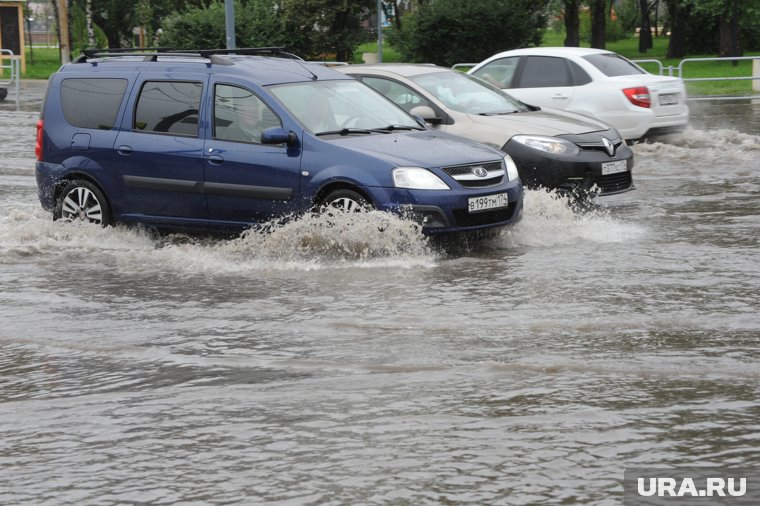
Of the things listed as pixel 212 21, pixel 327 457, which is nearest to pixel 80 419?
pixel 327 457

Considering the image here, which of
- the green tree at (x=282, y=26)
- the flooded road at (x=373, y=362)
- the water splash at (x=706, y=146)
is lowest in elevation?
the flooded road at (x=373, y=362)

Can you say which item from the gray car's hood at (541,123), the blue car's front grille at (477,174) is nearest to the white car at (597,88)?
the gray car's hood at (541,123)

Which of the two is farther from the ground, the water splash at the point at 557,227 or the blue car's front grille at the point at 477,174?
the blue car's front grille at the point at 477,174

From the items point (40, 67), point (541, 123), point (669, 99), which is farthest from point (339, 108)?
point (40, 67)

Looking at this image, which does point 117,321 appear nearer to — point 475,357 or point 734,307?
point 475,357

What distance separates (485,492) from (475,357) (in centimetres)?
217

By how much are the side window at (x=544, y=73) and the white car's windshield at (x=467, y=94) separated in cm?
314

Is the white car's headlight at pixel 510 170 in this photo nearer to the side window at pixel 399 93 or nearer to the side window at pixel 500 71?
the side window at pixel 399 93

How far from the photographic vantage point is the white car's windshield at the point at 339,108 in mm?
10641

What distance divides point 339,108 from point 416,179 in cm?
133

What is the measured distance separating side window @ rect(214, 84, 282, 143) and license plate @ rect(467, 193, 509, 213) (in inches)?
69.6

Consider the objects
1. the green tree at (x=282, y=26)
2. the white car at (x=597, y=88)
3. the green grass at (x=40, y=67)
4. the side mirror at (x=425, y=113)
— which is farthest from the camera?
the green grass at (x=40, y=67)

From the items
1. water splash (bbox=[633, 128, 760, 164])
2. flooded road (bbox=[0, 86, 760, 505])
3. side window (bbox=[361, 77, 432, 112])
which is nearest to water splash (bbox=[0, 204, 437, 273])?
flooded road (bbox=[0, 86, 760, 505])

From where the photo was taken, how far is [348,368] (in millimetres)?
6738
